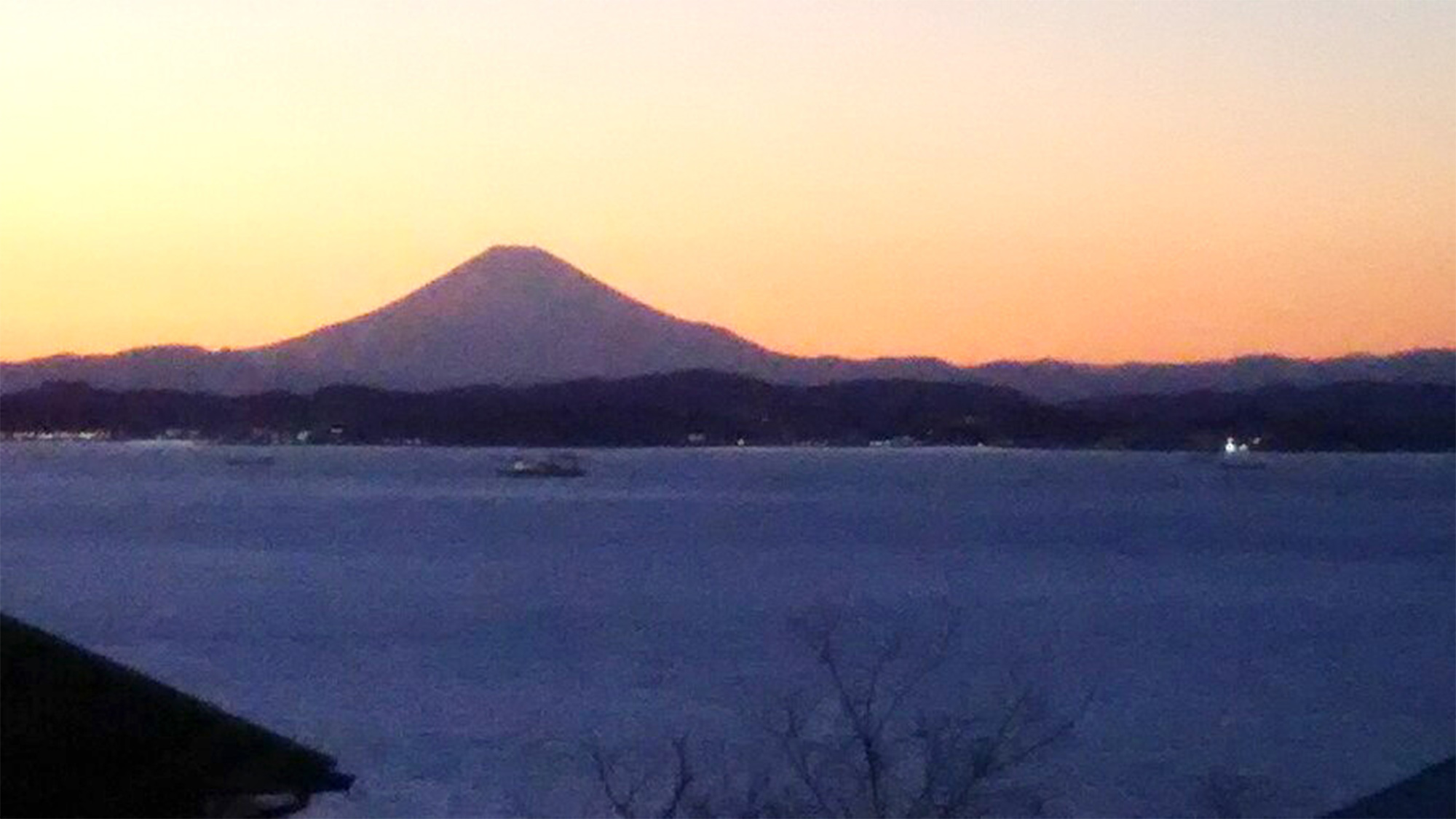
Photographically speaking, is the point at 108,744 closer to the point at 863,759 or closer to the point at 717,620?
the point at 863,759

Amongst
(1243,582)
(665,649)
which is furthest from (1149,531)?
(665,649)

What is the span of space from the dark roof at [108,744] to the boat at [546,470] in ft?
400

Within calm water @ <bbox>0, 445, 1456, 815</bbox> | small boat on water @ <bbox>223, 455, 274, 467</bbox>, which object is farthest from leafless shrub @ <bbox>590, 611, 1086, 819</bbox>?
small boat on water @ <bbox>223, 455, 274, 467</bbox>

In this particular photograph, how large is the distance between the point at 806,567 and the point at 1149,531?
26.7 m

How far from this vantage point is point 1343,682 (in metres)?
33.6

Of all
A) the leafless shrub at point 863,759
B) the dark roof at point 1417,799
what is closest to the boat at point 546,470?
the leafless shrub at point 863,759

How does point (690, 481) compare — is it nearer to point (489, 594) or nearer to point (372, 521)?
point (372, 521)

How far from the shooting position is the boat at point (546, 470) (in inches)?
5089

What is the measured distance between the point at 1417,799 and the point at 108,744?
3.82 metres

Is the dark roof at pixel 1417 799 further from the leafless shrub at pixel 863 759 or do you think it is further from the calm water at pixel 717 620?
the calm water at pixel 717 620

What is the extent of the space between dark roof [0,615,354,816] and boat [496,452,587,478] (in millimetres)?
121795

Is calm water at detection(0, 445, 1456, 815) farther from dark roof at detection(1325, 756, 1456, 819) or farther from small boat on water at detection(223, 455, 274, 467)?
small boat on water at detection(223, 455, 274, 467)

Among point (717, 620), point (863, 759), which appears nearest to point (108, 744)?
A: point (863, 759)

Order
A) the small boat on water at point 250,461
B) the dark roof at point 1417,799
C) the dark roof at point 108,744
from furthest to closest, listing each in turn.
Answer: the small boat on water at point 250,461, the dark roof at point 1417,799, the dark roof at point 108,744
